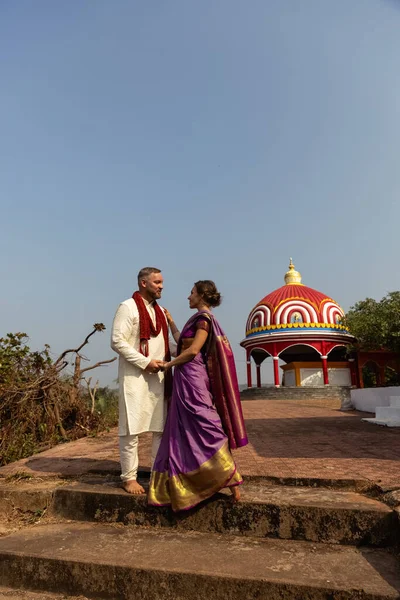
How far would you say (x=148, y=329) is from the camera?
134 inches

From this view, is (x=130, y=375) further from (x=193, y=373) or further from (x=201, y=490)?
(x=201, y=490)

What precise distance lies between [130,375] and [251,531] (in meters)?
1.36

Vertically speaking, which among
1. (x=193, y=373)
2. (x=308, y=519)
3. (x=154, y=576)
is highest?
(x=193, y=373)

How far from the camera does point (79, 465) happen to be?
4.11 metres

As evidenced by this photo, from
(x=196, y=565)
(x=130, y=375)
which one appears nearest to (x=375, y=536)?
(x=196, y=565)

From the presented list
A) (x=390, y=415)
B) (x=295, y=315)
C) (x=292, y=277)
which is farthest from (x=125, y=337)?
(x=292, y=277)

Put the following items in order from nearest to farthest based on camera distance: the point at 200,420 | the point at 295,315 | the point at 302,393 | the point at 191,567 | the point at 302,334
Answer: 1. the point at 191,567
2. the point at 200,420
3. the point at 302,393
4. the point at 302,334
5. the point at 295,315

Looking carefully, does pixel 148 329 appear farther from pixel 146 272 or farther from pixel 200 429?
pixel 200 429

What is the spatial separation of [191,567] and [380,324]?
15446mm

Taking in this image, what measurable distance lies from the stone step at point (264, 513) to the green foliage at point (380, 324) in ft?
45.9

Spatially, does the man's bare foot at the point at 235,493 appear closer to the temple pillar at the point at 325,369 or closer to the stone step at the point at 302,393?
the stone step at the point at 302,393

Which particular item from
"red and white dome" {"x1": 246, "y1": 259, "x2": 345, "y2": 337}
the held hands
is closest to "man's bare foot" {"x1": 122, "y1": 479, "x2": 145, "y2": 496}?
the held hands

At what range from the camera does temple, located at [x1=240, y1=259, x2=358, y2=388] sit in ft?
77.0

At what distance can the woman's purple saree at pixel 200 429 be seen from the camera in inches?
110
